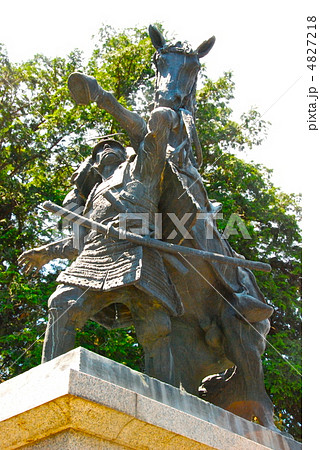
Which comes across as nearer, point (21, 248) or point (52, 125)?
point (21, 248)

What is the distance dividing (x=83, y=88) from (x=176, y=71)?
1.49 m

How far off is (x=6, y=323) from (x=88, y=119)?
447 centimetres

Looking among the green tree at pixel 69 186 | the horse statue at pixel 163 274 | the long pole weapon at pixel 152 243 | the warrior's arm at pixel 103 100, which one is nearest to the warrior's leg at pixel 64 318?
the horse statue at pixel 163 274

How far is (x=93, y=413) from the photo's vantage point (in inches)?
134

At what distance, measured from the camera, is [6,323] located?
36.6 feet

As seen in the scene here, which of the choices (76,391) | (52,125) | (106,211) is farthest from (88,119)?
(76,391)

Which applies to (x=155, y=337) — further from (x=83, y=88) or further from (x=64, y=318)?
(x=83, y=88)

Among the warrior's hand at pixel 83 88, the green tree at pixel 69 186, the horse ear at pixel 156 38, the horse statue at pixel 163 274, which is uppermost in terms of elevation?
the green tree at pixel 69 186

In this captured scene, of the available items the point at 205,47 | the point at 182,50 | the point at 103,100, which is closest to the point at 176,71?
the point at 182,50

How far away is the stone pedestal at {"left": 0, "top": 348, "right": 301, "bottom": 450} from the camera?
338 cm

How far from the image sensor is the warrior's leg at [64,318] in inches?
183

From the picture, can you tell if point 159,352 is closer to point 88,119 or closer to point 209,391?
point 209,391

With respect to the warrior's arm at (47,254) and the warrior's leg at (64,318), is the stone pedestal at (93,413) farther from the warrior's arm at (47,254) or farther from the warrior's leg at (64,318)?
the warrior's arm at (47,254)

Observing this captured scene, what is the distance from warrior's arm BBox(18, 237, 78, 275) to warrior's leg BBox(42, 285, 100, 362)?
77 cm
